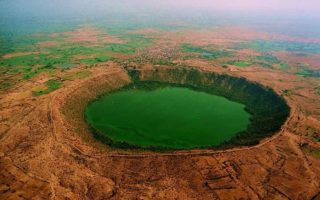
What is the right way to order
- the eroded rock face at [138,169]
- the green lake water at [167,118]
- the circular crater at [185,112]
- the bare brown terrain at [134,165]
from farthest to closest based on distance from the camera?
the green lake water at [167,118], the circular crater at [185,112], the bare brown terrain at [134,165], the eroded rock face at [138,169]

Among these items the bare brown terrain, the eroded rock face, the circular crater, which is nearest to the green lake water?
the circular crater

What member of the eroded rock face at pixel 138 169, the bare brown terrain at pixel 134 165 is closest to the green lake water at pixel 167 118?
the bare brown terrain at pixel 134 165

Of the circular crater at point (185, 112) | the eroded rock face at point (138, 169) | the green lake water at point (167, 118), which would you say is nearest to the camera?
the eroded rock face at point (138, 169)

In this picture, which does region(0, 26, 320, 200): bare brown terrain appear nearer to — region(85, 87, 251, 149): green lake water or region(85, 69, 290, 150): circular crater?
region(85, 69, 290, 150): circular crater

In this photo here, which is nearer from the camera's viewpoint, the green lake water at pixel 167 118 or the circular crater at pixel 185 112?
the circular crater at pixel 185 112

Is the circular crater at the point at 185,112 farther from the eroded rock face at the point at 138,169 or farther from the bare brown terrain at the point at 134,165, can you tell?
the eroded rock face at the point at 138,169

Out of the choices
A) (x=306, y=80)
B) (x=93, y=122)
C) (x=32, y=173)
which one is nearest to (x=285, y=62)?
(x=306, y=80)

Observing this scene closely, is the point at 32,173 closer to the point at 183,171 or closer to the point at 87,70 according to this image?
the point at 183,171
